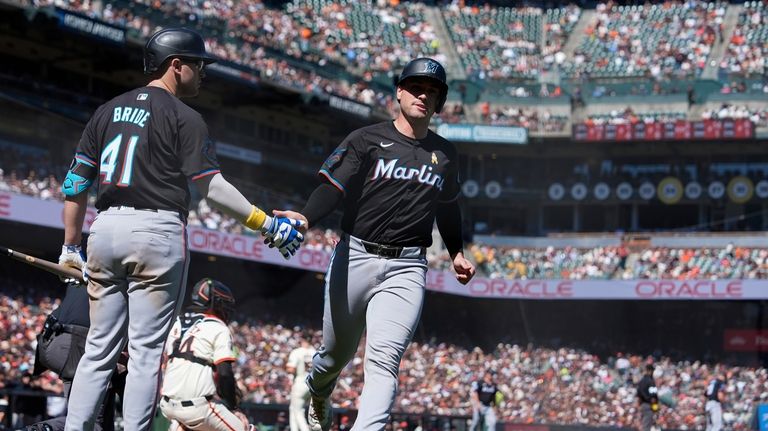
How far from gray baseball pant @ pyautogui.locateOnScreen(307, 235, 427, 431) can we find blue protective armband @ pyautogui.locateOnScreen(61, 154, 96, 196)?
1716 mm

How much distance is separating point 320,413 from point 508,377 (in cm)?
2529

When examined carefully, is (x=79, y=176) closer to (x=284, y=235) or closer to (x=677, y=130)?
(x=284, y=235)

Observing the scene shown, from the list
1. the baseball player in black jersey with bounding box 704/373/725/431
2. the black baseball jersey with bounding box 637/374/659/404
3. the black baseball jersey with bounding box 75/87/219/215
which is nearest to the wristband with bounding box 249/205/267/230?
the black baseball jersey with bounding box 75/87/219/215

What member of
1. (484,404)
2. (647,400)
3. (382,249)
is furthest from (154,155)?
(647,400)

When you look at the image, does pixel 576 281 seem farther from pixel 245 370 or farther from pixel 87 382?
pixel 87 382

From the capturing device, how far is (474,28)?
4806cm

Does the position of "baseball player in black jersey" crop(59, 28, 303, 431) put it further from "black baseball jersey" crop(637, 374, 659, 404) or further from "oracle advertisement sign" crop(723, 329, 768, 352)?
"oracle advertisement sign" crop(723, 329, 768, 352)

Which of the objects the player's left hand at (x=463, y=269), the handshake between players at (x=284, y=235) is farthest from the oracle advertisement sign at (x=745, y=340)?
the handshake between players at (x=284, y=235)

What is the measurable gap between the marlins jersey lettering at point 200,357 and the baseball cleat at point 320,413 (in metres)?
0.77

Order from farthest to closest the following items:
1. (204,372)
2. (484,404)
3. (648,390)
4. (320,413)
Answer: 1. (484,404)
2. (648,390)
3. (204,372)
4. (320,413)

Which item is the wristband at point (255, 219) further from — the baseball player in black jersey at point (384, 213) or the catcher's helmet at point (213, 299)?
the catcher's helmet at point (213, 299)

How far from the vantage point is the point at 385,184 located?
718 centimetres

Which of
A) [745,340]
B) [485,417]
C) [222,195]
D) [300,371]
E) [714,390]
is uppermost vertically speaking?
[745,340]

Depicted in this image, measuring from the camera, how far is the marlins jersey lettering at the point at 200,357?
828cm
